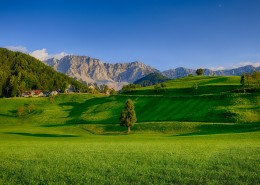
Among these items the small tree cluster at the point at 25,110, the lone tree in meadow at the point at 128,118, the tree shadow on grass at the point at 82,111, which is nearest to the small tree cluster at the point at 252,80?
the tree shadow on grass at the point at 82,111

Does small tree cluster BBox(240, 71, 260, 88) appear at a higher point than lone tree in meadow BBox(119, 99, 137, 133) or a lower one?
higher

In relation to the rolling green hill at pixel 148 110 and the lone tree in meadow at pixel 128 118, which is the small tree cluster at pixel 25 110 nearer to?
the rolling green hill at pixel 148 110

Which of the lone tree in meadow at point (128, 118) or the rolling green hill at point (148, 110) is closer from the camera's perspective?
the lone tree in meadow at point (128, 118)

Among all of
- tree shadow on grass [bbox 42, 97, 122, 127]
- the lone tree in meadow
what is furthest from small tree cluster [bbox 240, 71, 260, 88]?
the lone tree in meadow

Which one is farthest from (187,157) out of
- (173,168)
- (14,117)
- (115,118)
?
(14,117)

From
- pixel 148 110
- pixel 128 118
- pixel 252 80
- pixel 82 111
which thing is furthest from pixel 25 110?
pixel 252 80

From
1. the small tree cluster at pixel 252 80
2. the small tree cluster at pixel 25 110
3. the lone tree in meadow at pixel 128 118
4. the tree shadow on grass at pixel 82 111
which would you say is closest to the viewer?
A: the lone tree in meadow at pixel 128 118

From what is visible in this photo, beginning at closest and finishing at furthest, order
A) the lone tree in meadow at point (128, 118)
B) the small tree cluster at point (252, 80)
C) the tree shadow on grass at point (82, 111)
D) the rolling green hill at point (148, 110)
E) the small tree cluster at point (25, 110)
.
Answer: the lone tree in meadow at point (128, 118) < the rolling green hill at point (148, 110) < the tree shadow on grass at point (82, 111) < the small tree cluster at point (25, 110) < the small tree cluster at point (252, 80)

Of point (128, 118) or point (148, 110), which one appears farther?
point (148, 110)

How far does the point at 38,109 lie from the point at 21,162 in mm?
128706

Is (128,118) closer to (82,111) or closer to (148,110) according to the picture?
(148,110)

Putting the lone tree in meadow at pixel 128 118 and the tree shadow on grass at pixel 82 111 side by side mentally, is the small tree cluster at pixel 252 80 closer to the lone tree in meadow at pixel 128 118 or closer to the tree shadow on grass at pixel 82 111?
the tree shadow on grass at pixel 82 111

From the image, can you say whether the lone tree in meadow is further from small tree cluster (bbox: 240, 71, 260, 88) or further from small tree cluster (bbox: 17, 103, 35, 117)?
small tree cluster (bbox: 240, 71, 260, 88)

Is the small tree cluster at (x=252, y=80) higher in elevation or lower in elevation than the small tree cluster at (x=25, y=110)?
higher
